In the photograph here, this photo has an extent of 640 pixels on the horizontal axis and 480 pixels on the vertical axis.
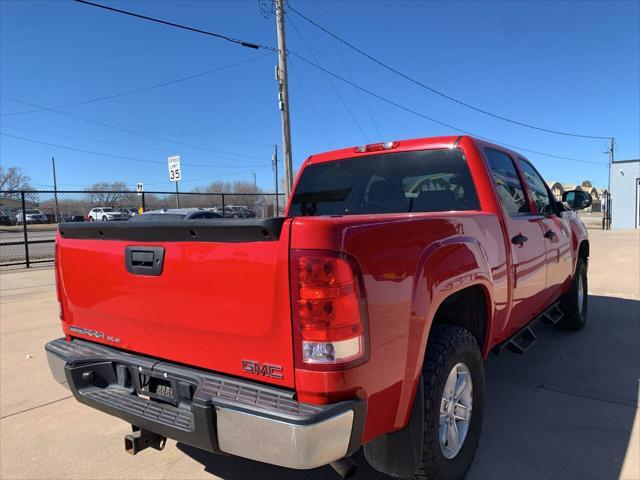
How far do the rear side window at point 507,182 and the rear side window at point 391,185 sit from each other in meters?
0.28


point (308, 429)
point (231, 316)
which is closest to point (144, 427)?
point (231, 316)

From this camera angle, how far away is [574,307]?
5.21 m

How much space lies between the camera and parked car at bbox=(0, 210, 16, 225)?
18525mm

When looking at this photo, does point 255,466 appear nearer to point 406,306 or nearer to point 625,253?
point 406,306

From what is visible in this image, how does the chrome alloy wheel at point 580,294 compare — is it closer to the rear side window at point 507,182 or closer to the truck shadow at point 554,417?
the truck shadow at point 554,417

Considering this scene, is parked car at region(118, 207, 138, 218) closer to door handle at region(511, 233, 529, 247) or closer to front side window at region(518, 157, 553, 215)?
front side window at region(518, 157, 553, 215)

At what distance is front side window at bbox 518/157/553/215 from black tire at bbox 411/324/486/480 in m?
2.15

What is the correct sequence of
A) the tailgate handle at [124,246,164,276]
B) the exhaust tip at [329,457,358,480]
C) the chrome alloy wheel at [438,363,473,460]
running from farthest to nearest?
the chrome alloy wheel at [438,363,473,460], the tailgate handle at [124,246,164,276], the exhaust tip at [329,457,358,480]

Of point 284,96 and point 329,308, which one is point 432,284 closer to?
point 329,308

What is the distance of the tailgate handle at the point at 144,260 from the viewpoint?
2205 millimetres

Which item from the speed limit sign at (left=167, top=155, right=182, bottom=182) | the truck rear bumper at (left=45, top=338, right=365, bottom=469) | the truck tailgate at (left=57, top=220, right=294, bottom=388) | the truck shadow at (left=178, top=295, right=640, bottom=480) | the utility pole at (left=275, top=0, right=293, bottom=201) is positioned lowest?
the truck shadow at (left=178, top=295, right=640, bottom=480)

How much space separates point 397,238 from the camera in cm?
198

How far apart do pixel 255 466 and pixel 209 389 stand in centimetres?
118

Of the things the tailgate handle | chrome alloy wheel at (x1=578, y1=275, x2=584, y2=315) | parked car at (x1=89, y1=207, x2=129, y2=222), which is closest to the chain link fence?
parked car at (x1=89, y1=207, x2=129, y2=222)
